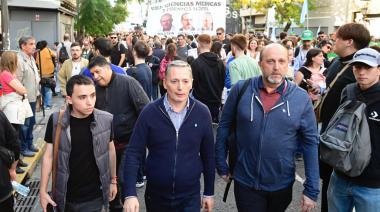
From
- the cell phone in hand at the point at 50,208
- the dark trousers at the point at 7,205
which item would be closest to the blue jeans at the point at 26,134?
the dark trousers at the point at 7,205

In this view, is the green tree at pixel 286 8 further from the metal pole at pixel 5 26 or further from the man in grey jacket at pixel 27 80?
the man in grey jacket at pixel 27 80

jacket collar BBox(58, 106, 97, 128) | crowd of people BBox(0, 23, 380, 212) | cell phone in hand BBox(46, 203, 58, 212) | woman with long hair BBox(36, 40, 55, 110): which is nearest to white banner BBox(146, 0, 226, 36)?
woman with long hair BBox(36, 40, 55, 110)

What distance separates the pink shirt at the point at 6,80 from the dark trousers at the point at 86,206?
321 cm

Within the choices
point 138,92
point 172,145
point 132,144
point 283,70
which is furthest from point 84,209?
point 283,70

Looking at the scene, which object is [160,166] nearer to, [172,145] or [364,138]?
[172,145]

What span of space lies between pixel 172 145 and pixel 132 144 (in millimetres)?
323

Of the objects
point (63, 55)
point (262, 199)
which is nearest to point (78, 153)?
point (262, 199)

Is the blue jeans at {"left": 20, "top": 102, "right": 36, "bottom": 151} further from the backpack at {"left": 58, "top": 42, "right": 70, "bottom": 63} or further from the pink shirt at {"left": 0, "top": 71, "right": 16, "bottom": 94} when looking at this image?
the backpack at {"left": 58, "top": 42, "right": 70, "bottom": 63}

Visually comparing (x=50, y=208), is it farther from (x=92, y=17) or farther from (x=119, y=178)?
(x=92, y=17)

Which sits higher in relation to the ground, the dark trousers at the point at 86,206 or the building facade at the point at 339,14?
the building facade at the point at 339,14

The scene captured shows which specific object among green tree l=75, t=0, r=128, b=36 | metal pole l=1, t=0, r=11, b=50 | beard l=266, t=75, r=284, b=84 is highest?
green tree l=75, t=0, r=128, b=36

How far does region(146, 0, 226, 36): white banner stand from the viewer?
15.3 metres

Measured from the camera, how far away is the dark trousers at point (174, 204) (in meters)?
3.10

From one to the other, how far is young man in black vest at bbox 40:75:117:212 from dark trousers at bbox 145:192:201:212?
0.60m
